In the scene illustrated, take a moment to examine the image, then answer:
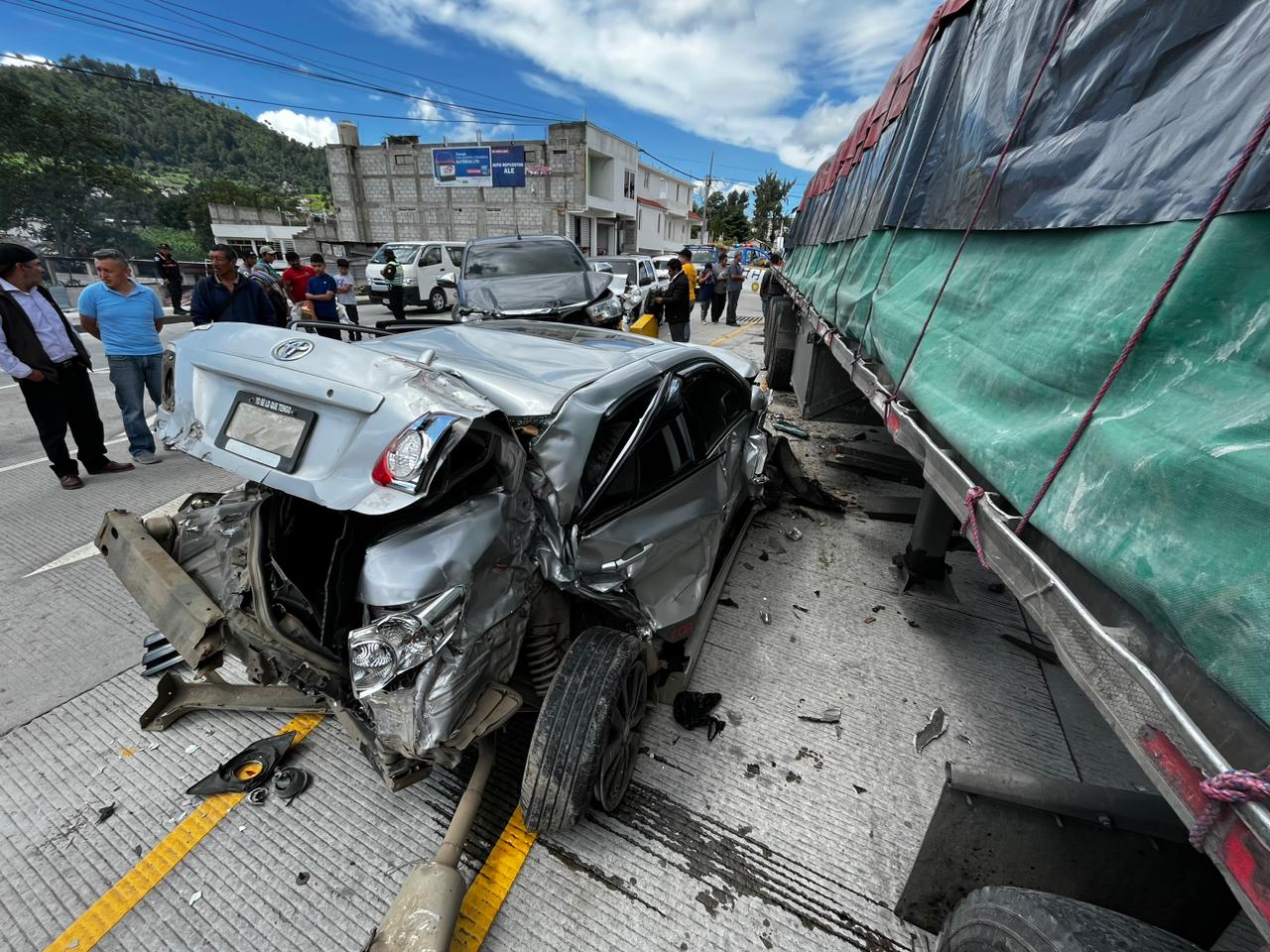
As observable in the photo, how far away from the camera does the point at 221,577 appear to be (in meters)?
2.14

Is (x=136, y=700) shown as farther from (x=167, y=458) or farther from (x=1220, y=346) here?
(x=1220, y=346)

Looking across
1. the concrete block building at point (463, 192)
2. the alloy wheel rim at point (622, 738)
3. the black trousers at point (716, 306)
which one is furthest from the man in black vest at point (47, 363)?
the concrete block building at point (463, 192)

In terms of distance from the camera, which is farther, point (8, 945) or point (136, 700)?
point (136, 700)

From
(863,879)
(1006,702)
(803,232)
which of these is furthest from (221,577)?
(803,232)

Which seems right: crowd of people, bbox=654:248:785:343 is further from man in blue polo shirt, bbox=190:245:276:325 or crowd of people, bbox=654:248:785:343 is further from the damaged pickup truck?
the damaged pickup truck

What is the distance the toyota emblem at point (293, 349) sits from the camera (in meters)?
2.01

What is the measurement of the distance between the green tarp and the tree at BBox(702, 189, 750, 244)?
7785 cm

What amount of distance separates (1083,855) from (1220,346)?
137 cm

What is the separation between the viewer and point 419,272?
1605 cm

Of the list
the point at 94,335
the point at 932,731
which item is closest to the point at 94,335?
the point at 94,335

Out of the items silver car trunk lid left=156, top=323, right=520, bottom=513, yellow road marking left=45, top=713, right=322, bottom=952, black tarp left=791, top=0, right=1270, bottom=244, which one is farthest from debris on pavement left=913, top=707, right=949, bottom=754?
yellow road marking left=45, top=713, right=322, bottom=952

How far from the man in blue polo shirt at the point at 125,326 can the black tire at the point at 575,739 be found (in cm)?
530

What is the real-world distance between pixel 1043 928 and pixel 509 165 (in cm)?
3885

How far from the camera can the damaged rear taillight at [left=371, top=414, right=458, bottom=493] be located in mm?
1607
